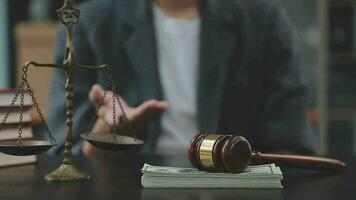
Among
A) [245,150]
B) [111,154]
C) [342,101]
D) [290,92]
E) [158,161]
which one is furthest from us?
[342,101]

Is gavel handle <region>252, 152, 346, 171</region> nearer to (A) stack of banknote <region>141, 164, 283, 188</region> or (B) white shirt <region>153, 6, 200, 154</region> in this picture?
(A) stack of banknote <region>141, 164, 283, 188</region>

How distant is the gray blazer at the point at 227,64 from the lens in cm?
171

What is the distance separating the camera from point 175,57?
1.78 m

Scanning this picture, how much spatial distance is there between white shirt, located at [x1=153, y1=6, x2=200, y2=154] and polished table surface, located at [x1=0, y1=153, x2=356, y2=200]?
2.09 feet

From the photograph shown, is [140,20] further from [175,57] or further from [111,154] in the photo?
[111,154]

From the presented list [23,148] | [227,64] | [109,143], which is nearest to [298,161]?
[109,143]

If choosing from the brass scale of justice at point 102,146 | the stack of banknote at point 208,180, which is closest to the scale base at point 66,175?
the brass scale of justice at point 102,146

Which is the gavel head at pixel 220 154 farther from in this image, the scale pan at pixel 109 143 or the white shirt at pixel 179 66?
the white shirt at pixel 179 66

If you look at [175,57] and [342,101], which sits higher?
[175,57]

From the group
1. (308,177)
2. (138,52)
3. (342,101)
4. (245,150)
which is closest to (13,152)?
(245,150)

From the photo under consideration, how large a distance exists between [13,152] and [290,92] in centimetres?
101

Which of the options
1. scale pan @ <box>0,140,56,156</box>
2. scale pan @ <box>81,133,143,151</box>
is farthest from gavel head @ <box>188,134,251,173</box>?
scale pan @ <box>0,140,56,156</box>

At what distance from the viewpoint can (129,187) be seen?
0.85 metres

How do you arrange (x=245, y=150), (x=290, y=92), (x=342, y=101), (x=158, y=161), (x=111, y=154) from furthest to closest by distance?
(x=342, y=101) < (x=290, y=92) < (x=111, y=154) < (x=158, y=161) < (x=245, y=150)
